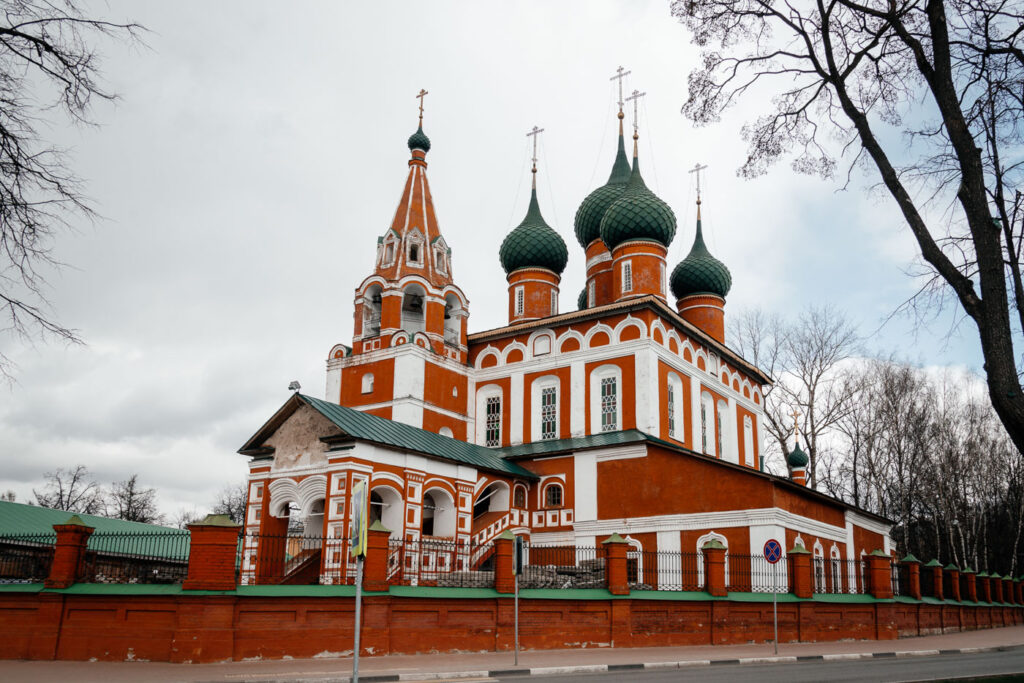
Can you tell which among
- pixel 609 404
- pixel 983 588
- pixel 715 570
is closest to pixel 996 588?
pixel 983 588

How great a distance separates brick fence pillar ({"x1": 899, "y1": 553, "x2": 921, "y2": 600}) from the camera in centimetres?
2242

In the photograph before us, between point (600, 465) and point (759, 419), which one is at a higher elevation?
point (759, 419)

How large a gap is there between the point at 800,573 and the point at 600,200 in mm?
19085

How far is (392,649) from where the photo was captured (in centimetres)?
1353

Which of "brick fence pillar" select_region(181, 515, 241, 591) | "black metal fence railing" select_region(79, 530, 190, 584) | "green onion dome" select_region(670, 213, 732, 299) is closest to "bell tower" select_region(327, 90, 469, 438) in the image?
"black metal fence railing" select_region(79, 530, 190, 584)

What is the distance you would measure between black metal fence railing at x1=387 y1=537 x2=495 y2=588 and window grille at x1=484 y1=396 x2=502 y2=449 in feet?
20.1

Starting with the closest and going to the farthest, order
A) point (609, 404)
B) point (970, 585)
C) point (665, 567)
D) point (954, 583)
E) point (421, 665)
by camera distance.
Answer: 1. point (421, 665)
2. point (665, 567)
3. point (954, 583)
4. point (970, 585)
5. point (609, 404)

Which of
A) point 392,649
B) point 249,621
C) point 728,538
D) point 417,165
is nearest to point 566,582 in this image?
point 728,538

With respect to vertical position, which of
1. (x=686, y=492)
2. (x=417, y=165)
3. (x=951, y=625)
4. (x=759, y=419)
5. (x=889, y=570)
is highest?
(x=417, y=165)

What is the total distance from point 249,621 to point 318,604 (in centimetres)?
103

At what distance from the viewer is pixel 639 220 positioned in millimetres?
29875

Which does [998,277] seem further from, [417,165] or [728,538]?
[417,165]

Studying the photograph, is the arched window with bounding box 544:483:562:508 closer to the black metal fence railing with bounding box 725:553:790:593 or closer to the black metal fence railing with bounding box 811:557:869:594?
the black metal fence railing with bounding box 725:553:790:593

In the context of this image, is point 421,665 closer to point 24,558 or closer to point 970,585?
point 24,558
